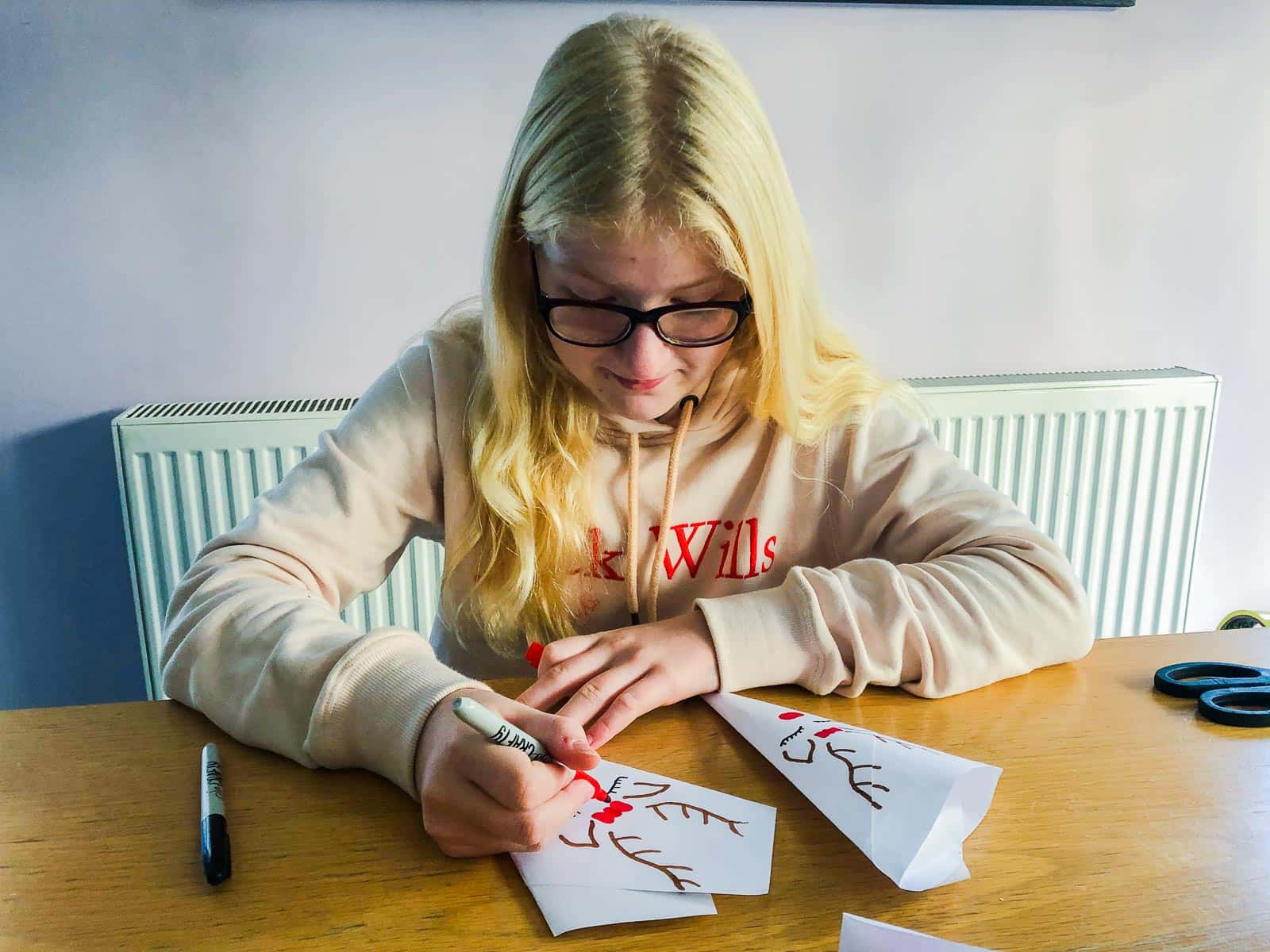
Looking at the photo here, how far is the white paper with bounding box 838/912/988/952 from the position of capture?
0.43m

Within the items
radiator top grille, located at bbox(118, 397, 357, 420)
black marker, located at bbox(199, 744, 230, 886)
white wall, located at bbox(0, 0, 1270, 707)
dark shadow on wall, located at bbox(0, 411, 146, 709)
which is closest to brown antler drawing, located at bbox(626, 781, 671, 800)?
black marker, located at bbox(199, 744, 230, 886)

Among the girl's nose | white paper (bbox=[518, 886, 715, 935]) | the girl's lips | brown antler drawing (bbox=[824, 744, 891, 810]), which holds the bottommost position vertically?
white paper (bbox=[518, 886, 715, 935])

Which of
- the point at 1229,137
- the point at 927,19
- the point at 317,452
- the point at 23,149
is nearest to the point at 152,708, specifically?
the point at 317,452

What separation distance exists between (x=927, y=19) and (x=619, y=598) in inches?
45.7

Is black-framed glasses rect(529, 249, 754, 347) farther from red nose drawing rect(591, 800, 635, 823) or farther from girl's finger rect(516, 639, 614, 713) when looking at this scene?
red nose drawing rect(591, 800, 635, 823)

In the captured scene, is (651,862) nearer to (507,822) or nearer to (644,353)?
(507,822)

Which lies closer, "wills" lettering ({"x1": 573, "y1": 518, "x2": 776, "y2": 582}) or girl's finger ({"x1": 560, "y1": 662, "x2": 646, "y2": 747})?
girl's finger ({"x1": 560, "y1": 662, "x2": 646, "y2": 747})

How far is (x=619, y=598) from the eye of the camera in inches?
37.3

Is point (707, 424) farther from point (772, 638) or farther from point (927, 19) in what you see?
point (927, 19)

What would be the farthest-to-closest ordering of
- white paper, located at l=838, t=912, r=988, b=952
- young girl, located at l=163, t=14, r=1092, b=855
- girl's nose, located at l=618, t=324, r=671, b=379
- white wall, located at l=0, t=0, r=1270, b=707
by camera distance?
1. white wall, located at l=0, t=0, r=1270, b=707
2. girl's nose, located at l=618, t=324, r=671, b=379
3. young girl, located at l=163, t=14, r=1092, b=855
4. white paper, located at l=838, t=912, r=988, b=952

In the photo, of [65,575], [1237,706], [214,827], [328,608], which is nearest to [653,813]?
[214,827]

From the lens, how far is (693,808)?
0.56 meters

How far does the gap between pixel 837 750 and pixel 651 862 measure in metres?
0.16

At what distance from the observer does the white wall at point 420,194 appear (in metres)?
1.38
